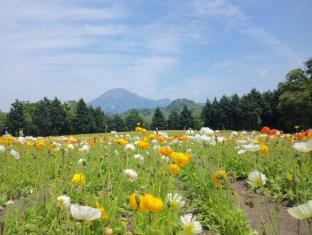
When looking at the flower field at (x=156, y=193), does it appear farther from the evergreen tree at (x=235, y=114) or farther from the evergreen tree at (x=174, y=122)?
the evergreen tree at (x=174, y=122)

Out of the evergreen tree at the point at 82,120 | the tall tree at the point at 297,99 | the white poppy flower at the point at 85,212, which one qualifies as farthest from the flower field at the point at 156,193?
the evergreen tree at the point at 82,120

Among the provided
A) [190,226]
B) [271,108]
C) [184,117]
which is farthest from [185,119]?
[190,226]

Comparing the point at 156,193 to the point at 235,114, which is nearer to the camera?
the point at 156,193

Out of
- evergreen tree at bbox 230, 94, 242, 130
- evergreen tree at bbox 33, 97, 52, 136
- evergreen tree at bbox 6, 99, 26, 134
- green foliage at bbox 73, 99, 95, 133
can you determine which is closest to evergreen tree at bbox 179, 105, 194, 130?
evergreen tree at bbox 230, 94, 242, 130

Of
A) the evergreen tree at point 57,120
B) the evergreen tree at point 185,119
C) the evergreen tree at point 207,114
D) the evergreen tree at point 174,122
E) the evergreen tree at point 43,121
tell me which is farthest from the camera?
the evergreen tree at point 174,122

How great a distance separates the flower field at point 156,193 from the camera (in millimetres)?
2549

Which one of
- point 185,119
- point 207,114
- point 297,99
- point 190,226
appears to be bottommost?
point 190,226

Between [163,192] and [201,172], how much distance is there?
2.34 meters

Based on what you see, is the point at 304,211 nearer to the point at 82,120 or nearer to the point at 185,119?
the point at 82,120

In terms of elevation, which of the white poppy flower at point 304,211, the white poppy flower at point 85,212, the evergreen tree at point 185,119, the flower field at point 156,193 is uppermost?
the evergreen tree at point 185,119

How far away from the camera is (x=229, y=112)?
233 ft

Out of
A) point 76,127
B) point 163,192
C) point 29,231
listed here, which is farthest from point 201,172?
point 76,127

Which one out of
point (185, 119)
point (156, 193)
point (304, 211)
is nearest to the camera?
point (304, 211)

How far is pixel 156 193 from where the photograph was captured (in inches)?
164
